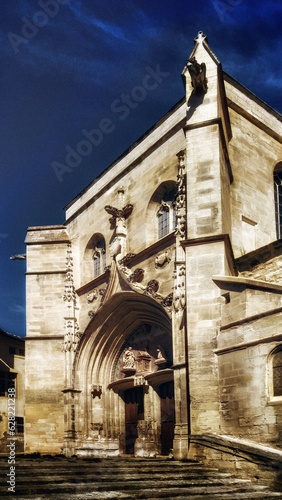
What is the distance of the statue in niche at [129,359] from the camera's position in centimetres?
1802

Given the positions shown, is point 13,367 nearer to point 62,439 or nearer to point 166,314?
point 62,439

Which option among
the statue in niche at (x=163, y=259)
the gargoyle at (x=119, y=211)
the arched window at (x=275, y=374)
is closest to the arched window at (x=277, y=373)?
the arched window at (x=275, y=374)

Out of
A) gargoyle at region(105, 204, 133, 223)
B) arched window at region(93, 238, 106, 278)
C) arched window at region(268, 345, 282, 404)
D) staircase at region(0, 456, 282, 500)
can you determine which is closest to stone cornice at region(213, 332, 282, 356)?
arched window at region(268, 345, 282, 404)

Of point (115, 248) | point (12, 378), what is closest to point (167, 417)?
point (115, 248)

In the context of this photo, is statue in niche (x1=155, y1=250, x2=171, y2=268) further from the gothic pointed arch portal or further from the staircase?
the staircase

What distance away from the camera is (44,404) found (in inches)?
765

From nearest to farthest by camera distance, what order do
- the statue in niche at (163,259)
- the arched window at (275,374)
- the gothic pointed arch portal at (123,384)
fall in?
1. the arched window at (275,374)
2. the statue in niche at (163,259)
3. the gothic pointed arch portal at (123,384)

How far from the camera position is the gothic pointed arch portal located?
16.7 metres

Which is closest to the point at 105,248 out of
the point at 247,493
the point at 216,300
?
the point at 216,300

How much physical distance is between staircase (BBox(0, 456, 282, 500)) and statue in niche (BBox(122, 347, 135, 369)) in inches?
269

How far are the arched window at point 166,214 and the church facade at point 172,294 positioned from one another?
0.06 m

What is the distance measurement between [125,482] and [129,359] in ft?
29.9

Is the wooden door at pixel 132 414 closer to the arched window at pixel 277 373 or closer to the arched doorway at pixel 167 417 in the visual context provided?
the arched doorway at pixel 167 417

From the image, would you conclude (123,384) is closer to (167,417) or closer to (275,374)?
(167,417)
